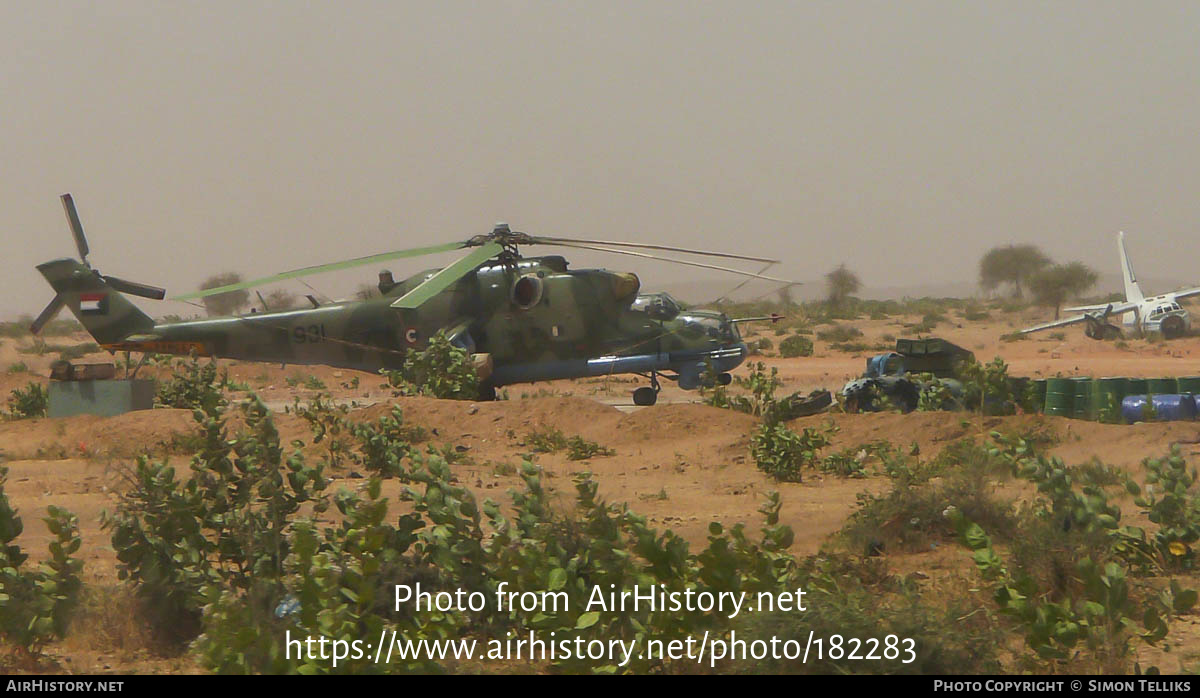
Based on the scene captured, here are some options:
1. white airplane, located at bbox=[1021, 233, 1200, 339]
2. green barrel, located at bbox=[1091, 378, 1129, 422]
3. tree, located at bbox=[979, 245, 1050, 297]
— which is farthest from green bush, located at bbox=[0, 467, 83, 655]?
tree, located at bbox=[979, 245, 1050, 297]

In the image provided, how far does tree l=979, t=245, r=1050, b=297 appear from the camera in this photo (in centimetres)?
7412

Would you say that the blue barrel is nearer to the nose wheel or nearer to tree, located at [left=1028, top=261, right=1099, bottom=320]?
the nose wheel

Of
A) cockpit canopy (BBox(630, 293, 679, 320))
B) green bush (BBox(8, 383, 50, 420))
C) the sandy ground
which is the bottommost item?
the sandy ground

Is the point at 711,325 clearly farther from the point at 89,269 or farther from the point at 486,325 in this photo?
the point at 89,269

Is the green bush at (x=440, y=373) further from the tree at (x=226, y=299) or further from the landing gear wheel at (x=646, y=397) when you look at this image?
the tree at (x=226, y=299)

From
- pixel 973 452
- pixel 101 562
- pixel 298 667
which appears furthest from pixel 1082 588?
pixel 101 562

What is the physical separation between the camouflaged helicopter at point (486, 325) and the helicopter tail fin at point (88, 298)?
16 millimetres

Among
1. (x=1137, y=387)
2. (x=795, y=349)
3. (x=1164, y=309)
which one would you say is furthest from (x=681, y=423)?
(x=1164, y=309)

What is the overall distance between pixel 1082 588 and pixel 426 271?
494 inches

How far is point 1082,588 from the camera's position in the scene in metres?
6.16

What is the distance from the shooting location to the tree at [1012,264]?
74.1m

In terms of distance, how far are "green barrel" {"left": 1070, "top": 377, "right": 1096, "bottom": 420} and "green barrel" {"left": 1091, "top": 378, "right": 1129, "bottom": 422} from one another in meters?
0.04

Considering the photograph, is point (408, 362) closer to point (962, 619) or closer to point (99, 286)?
point (99, 286)

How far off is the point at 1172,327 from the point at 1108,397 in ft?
83.9
